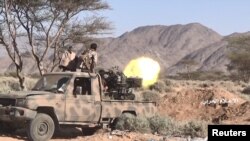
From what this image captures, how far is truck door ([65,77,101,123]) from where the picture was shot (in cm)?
1396

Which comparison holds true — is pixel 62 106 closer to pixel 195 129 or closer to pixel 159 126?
pixel 159 126

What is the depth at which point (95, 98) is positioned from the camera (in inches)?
571

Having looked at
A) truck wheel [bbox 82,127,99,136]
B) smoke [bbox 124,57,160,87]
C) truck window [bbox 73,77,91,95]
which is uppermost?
smoke [bbox 124,57,160,87]

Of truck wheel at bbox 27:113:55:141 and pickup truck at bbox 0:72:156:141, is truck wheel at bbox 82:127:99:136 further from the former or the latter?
truck wheel at bbox 27:113:55:141

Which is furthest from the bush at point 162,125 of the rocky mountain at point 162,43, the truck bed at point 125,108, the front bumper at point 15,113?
the rocky mountain at point 162,43

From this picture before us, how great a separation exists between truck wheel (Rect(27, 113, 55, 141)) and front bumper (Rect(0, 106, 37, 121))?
0.16 m

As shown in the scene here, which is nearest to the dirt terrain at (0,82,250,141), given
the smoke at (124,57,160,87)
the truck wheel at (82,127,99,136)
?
the truck wheel at (82,127,99,136)

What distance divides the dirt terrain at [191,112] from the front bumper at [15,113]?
2.03 feet

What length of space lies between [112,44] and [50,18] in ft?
474

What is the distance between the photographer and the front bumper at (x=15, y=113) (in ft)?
42.8

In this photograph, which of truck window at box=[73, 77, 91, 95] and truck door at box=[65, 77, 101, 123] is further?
truck window at box=[73, 77, 91, 95]

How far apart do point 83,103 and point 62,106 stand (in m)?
0.66

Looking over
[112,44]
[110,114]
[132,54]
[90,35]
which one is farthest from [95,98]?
[112,44]

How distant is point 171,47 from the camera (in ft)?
556
